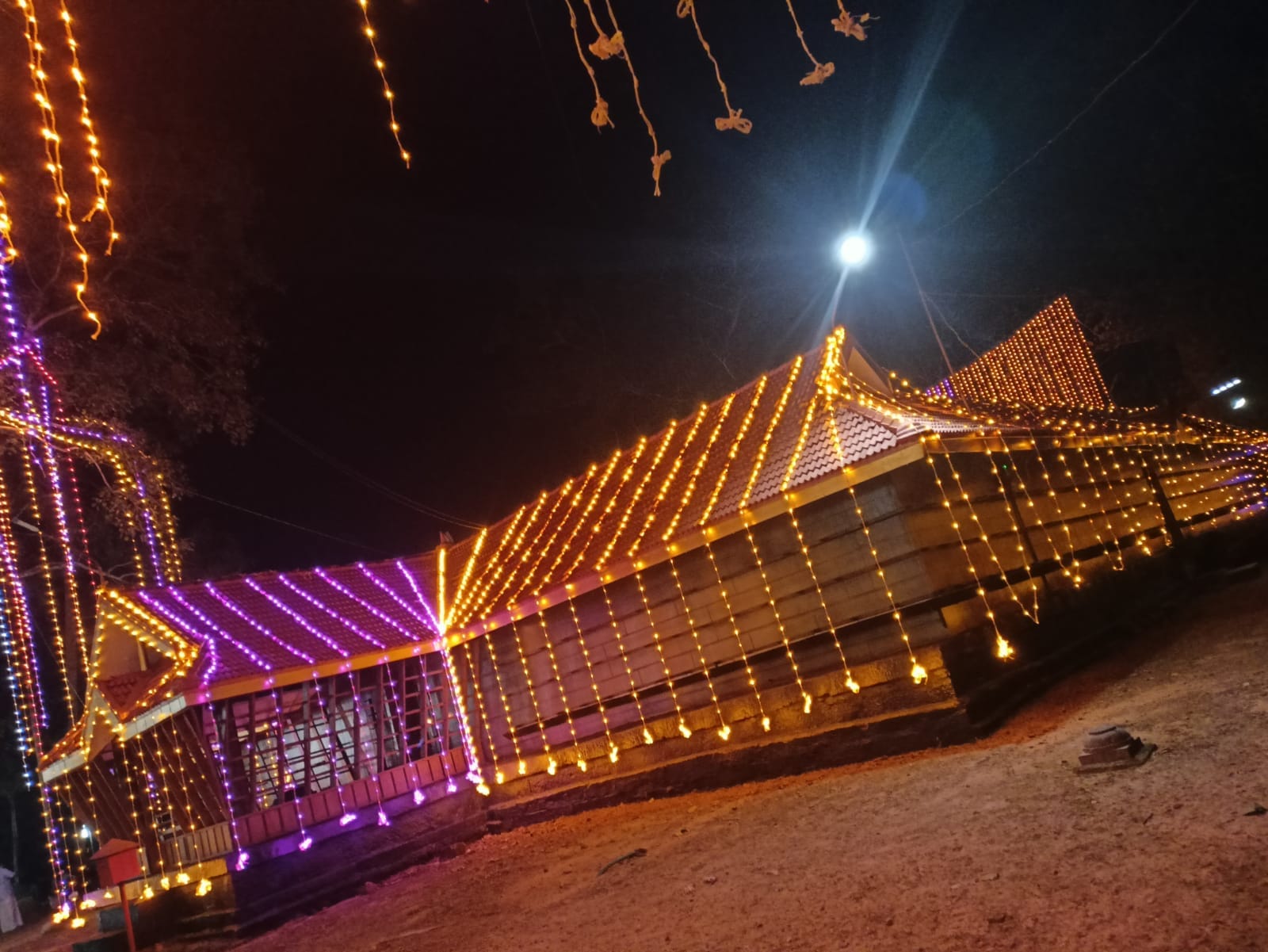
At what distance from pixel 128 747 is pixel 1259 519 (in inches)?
752

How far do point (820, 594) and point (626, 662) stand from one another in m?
2.89

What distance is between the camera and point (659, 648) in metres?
9.84

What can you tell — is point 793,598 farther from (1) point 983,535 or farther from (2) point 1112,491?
(2) point 1112,491

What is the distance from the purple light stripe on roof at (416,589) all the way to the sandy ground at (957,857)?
3855 mm

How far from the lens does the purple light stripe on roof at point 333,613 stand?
1138cm

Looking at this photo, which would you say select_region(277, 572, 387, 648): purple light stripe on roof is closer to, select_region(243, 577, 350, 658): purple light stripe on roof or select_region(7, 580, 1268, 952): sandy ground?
select_region(243, 577, 350, 658): purple light stripe on roof

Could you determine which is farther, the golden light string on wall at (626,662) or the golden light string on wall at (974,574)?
the golden light string on wall at (626,662)

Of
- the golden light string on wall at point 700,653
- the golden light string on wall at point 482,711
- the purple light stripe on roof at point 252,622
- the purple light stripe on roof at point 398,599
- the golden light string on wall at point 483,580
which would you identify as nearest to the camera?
the golden light string on wall at point 700,653

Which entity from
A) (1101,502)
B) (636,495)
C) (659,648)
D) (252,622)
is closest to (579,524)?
(636,495)

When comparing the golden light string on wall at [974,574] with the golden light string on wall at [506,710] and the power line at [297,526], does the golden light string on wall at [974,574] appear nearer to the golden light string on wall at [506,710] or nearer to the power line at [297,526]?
the golden light string on wall at [506,710]

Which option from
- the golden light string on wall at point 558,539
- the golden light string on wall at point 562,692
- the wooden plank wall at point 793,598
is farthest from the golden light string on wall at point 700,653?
the golden light string on wall at point 562,692

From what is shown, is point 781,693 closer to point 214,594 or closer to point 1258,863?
point 1258,863

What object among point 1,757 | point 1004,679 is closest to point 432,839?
point 1004,679

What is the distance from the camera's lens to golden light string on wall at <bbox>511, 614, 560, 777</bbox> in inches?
435
